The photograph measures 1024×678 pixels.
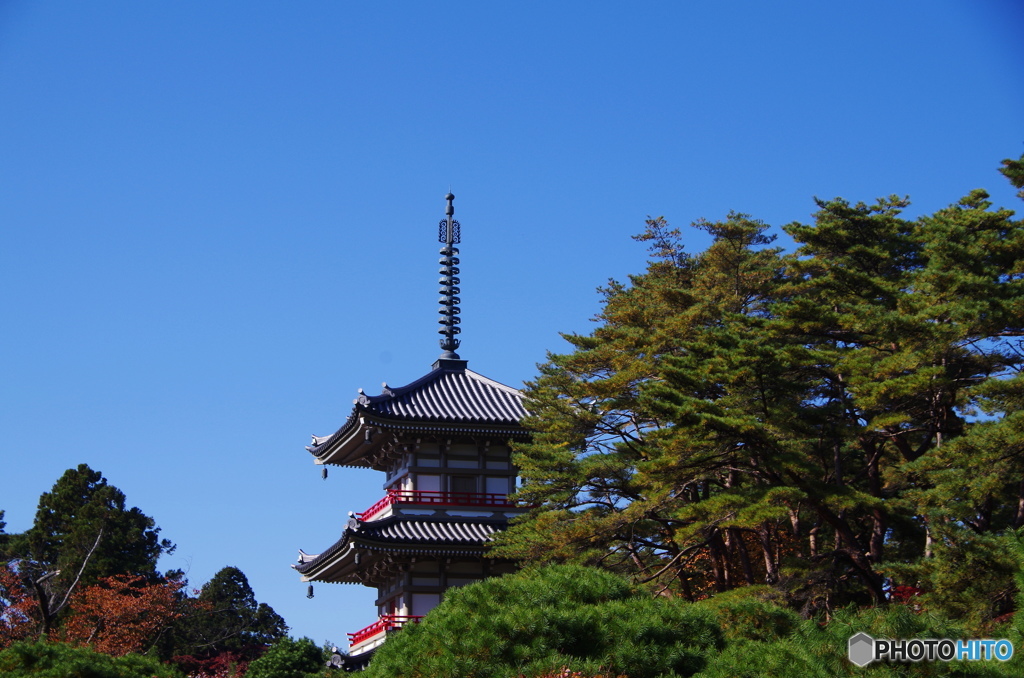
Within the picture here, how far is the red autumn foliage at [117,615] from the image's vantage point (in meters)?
37.7

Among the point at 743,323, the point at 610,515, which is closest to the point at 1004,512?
the point at 743,323

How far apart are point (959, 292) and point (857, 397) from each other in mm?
2637

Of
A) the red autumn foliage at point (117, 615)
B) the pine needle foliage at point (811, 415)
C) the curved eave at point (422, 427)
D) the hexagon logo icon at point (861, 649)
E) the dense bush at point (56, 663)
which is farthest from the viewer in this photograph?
the red autumn foliage at point (117, 615)

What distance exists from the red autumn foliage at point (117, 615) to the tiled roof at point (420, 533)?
1212 centimetres

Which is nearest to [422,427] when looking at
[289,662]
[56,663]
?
[289,662]

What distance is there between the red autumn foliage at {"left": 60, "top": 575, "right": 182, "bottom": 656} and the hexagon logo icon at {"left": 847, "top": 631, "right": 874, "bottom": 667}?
3039cm

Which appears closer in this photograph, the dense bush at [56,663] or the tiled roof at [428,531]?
the dense bush at [56,663]

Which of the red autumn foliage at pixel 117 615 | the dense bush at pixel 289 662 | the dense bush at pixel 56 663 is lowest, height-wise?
the dense bush at pixel 56 663

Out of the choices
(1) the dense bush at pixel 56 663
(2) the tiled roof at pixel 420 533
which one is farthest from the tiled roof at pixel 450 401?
(1) the dense bush at pixel 56 663

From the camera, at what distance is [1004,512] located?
2216 cm

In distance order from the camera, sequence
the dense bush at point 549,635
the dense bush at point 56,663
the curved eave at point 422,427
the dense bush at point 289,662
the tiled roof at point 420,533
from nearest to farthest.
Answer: the dense bush at point 549,635 → the dense bush at point 56,663 → the tiled roof at point 420,533 → the curved eave at point 422,427 → the dense bush at point 289,662

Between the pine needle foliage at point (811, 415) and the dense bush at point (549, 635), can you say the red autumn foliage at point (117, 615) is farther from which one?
the dense bush at point (549, 635)

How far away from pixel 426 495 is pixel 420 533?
4.30ft

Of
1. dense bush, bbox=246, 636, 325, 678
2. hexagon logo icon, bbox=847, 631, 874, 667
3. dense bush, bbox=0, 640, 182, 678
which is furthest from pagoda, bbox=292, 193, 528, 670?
hexagon logo icon, bbox=847, 631, 874, 667
